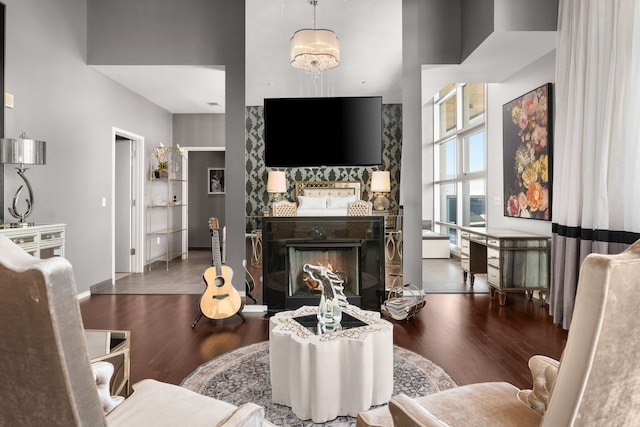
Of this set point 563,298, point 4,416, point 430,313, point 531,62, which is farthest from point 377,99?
point 4,416

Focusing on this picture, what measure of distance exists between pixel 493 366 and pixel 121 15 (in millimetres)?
5129

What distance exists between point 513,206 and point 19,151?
5080 mm

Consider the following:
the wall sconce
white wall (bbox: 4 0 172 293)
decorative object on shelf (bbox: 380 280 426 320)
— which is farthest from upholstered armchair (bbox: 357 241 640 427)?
the wall sconce

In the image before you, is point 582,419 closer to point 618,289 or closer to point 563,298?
point 618,289

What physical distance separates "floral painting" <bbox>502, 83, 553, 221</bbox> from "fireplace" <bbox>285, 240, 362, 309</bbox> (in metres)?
2.06

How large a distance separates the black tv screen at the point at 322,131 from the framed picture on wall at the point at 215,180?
4.85m

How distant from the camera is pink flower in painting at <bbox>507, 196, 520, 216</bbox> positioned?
15.2ft

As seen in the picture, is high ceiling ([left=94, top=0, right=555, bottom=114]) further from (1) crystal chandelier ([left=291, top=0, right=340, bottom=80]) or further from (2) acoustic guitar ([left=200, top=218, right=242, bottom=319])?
(2) acoustic guitar ([left=200, top=218, right=242, bottom=319])

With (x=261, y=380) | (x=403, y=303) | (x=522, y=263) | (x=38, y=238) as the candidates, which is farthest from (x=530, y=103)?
(x=38, y=238)

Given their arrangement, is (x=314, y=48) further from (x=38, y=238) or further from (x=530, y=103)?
(x=38, y=238)

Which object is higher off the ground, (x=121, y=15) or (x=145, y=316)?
(x=121, y=15)

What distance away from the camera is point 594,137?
9.67 ft

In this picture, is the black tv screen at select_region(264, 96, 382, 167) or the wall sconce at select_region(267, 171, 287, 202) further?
the wall sconce at select_region(267, 171, 287, 202)

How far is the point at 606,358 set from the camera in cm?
74
